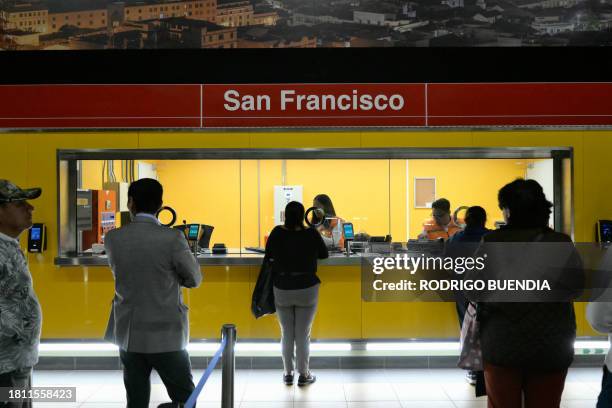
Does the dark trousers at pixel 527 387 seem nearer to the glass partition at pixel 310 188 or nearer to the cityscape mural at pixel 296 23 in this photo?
the cityscape mural at pixel 296 23

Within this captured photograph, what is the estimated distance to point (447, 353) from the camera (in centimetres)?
536

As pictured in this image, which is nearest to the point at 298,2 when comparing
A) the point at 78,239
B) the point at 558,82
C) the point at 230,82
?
the point at 230,82

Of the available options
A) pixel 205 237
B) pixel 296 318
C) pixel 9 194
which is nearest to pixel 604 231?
pixel 296 318

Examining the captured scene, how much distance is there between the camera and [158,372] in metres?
2.78

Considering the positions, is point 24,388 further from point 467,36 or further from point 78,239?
point 467,36

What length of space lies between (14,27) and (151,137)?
2251 mm

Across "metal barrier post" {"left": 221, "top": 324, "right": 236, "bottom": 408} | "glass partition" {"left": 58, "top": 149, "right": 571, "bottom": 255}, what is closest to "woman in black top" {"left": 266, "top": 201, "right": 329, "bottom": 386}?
"metal barrier post" {"left": 221, "top": 324, "right": 236, "bottom": 408}

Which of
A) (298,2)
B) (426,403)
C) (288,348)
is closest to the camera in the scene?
(426,403)

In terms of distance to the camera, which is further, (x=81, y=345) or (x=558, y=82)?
(x=81, y=345)

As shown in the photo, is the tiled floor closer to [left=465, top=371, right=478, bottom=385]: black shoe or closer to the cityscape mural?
[left=465, top=371, right=478, bottom=385]: black shoe

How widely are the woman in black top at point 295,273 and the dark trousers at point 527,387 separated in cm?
231

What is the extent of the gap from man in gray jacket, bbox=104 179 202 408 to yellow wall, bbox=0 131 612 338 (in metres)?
2.60

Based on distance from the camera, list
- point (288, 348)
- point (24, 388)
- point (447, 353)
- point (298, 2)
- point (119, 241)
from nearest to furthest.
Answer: point (24, 388)
point (119, 241)
point (288, 348)
point (447, 353)
point (298, 2)

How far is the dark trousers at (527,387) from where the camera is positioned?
2273 millimetres
